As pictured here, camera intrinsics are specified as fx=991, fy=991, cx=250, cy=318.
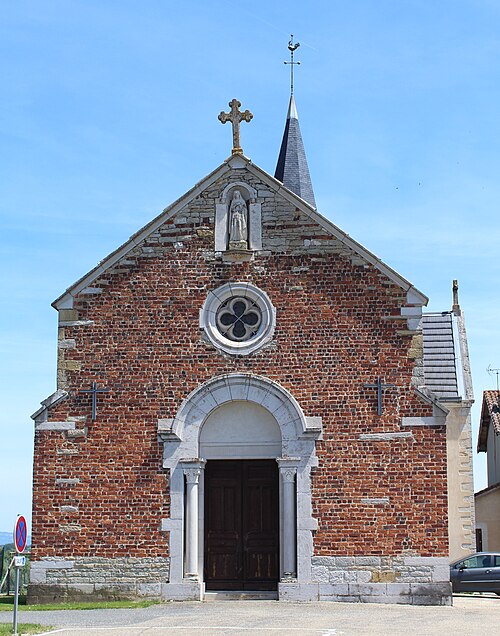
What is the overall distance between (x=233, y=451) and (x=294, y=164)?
1282 centimetres

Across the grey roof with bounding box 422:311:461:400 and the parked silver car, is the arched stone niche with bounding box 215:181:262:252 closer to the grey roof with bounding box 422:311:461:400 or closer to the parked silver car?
the grey roof with bounding box 422:311:461:400

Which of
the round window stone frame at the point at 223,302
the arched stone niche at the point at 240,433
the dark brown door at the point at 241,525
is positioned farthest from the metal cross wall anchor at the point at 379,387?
the dark brown door at the point at 241,525

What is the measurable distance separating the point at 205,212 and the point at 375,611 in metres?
7.98

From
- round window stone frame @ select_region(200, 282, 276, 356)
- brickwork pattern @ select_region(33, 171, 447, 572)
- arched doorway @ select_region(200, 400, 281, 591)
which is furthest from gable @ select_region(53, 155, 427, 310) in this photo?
arched doorway @ select_region(200, 400, 281, 591)

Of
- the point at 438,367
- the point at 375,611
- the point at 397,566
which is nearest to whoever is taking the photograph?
the point at 375,611

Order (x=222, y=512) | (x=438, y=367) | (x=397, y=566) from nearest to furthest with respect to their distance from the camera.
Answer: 1. (x=397, y=566)
2. (x=222, y=512)
3. (x=438, y=367)

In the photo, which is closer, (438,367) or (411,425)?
(411,425)

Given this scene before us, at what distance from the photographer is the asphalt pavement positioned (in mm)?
13305

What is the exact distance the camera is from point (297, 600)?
1744cm

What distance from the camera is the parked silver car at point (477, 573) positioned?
2378cm

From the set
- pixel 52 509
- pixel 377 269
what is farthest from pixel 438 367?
pixel 52 509

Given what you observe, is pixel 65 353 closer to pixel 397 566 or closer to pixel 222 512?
pixel 222 512

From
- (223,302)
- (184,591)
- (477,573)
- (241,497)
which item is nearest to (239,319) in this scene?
(223,302)

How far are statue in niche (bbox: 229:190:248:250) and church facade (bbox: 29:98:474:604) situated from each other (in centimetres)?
3
